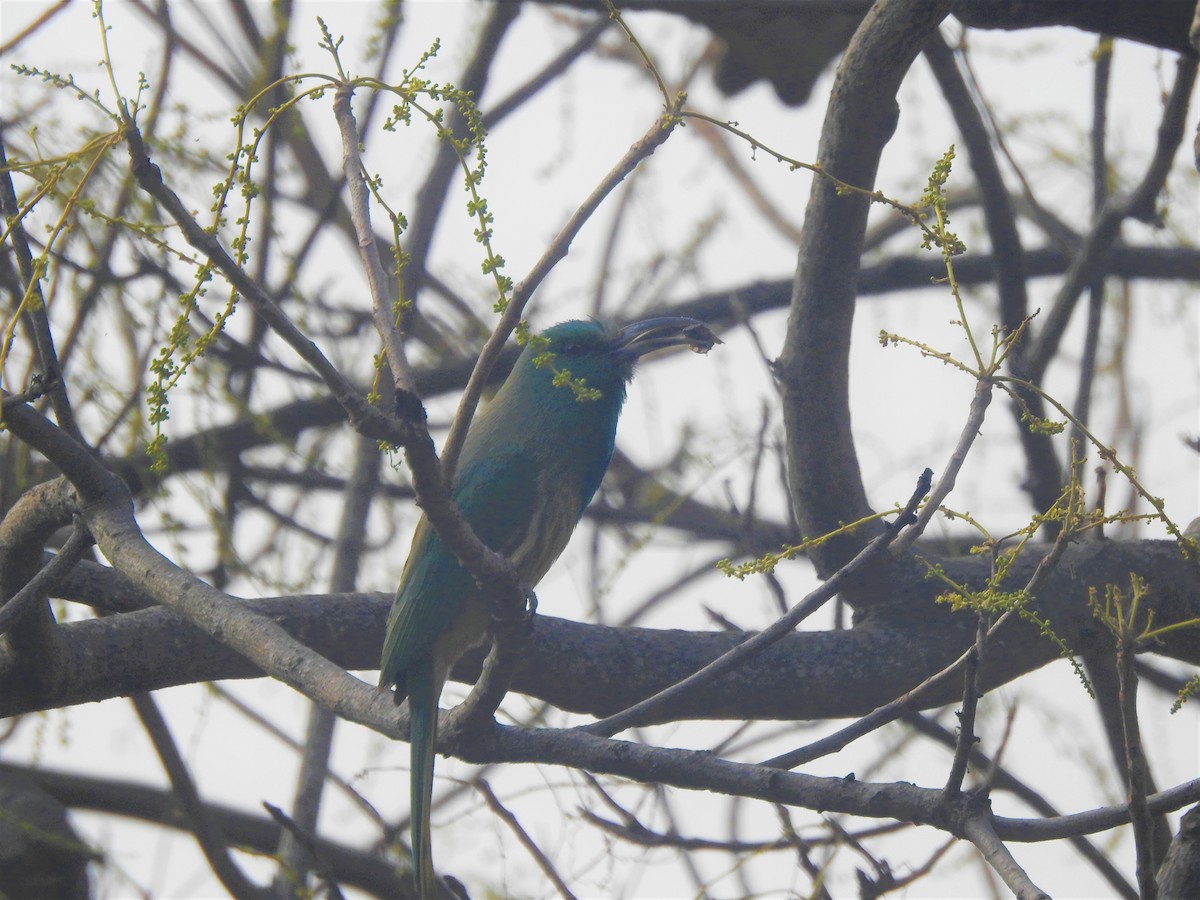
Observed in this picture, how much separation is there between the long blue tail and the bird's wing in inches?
2.2

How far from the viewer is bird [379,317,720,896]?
3141mm

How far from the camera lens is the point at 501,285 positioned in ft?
6.08

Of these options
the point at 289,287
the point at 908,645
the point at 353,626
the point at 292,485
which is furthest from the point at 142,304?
the point at 908,645

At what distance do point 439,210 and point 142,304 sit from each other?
1197 millimetres

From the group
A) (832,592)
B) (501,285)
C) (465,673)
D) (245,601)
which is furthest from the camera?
(465,673)

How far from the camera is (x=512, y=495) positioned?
3.62 metres

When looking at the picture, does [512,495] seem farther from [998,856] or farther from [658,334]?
[998,856]

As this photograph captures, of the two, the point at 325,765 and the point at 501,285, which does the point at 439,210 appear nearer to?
the point at 325,765

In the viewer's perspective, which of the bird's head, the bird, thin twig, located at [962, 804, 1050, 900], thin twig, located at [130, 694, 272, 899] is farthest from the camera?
the bird's head

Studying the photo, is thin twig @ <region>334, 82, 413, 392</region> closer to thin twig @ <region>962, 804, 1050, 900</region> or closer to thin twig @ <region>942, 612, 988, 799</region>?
thin twig @ <region>942, 612, 988, 799</region>

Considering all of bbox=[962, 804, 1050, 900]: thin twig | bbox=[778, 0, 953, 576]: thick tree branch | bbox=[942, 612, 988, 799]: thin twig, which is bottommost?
bbox=[962, 804, 1050, 900]: thin twig

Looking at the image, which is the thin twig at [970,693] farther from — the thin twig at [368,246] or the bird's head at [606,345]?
the bird's head at [606,345]

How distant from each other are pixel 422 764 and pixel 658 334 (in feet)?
4.88

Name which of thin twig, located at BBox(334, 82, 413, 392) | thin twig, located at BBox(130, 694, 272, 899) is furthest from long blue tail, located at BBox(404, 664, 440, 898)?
thin twig, located at BBox(334, 82, 413, 392)
